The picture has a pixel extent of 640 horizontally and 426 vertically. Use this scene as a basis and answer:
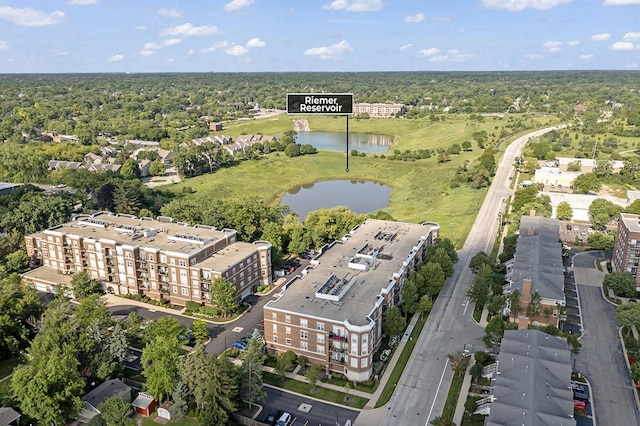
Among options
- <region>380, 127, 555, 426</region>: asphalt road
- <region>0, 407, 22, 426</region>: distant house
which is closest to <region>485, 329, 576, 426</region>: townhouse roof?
<region>380, 127, 555, 426</region>: asphalt road

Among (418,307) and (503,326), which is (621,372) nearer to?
(503,326)

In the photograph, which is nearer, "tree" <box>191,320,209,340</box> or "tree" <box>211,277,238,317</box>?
"tree" <box>191,320,209,340</box>

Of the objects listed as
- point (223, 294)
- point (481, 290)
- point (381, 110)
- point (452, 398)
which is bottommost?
point (452, 398)

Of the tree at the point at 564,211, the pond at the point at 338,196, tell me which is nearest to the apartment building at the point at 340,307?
the tree at the point at 564,211

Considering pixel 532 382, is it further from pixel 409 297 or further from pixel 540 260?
pixel 540 260

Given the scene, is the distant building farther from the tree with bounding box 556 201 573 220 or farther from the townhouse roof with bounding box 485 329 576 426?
the tree with bounding box 556 201 573 220

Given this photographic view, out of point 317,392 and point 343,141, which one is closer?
point 317,392

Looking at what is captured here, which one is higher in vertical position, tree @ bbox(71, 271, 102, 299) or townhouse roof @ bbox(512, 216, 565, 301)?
townhouse roof @ bbox(512, 216, 565, 301)

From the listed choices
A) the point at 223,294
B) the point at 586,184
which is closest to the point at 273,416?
the point at 223,294
